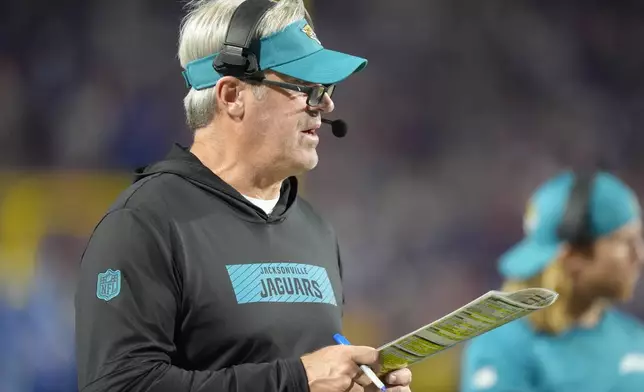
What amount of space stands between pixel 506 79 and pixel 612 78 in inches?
13.0

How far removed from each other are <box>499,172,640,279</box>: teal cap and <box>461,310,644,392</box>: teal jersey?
20 centimetres

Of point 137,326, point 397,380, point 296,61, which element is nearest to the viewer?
point 137,326

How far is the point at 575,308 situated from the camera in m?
2.21

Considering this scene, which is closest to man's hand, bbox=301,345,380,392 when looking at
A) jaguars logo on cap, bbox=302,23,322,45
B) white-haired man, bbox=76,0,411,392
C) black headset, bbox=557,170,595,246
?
white-haired man, bbox=76,0,411,392

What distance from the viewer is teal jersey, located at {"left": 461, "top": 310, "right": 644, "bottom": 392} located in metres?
2.13

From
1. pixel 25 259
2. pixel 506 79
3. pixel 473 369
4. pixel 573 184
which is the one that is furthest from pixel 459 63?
pixel 25 259

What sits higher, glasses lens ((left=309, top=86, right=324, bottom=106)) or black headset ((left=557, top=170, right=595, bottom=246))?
glasses lens ((left=309, top=86, right=324, bottom=106))

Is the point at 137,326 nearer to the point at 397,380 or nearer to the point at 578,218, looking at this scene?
the point at 397,380

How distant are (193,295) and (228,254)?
0.09m

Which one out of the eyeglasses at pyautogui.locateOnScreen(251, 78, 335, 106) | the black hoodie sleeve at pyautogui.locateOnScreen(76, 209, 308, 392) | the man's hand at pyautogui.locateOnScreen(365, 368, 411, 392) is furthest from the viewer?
the eyeglasses at pyautogui.locateOnScreen(251, 78, 335, 106)

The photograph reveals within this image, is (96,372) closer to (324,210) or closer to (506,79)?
(324,210)

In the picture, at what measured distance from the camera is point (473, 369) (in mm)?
2166

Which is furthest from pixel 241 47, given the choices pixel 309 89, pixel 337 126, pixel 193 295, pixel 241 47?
pixel 193 295

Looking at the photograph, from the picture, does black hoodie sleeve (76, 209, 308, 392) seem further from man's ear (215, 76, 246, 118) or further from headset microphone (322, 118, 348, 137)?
headset microphone (322, 118, 348, 137)
